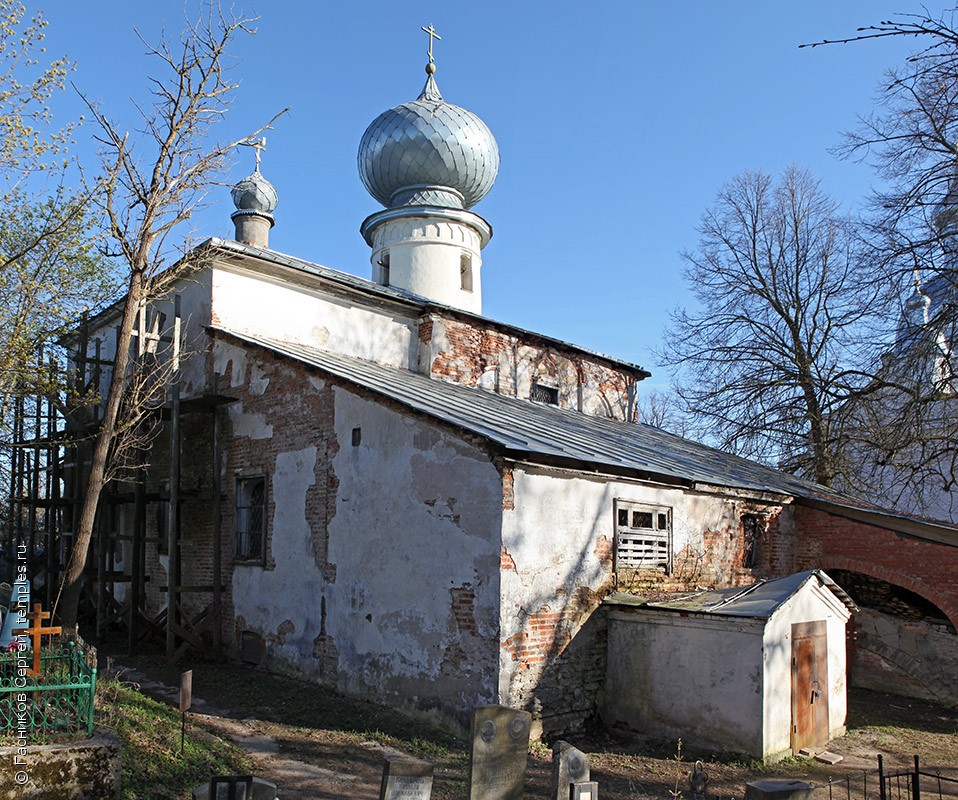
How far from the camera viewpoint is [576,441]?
11.7 meters

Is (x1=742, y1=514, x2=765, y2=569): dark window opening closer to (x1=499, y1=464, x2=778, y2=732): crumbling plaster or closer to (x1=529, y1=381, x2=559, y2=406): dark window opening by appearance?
(x1=499, y1=464, x2=778, y2=732): crumbling plaster

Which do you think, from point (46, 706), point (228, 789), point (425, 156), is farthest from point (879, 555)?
point (425, 156)

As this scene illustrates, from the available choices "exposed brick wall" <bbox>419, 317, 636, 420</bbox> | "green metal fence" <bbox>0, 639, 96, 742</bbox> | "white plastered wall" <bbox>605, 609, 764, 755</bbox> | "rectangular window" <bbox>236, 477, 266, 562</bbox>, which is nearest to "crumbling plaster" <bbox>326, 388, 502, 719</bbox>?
"white plastered wall" <bbox>605, 609, 764, 755</bbox>

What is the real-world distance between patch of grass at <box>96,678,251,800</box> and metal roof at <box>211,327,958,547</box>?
418cm

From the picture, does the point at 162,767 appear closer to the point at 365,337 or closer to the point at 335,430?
the point at 335,430

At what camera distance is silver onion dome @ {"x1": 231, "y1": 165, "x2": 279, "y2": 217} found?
2134cm

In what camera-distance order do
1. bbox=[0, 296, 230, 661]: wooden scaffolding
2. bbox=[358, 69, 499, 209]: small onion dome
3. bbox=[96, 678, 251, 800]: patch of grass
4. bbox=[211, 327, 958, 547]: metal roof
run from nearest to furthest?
bbox=[96, 678, 251, 800]: patch of grass
bbox=[211, 327, 958, 547]: metal roof
bbox=[0, 296, 230, 661]: wooden scaffolding
bbox=[358, 69, 499, 209]: small onion dome

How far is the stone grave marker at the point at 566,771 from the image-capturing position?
6262 millimetres

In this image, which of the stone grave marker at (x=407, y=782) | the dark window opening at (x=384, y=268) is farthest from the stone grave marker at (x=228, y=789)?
the dark window opening at (x=384, y=268)

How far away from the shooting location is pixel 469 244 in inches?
864

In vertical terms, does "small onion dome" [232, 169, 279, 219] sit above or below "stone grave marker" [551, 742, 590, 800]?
above

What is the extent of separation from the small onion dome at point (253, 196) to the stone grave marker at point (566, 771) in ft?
59.4

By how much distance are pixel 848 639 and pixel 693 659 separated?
6.29 m

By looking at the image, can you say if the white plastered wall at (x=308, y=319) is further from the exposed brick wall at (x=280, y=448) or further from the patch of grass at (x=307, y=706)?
the patch of grass at (x=307, y=706)
